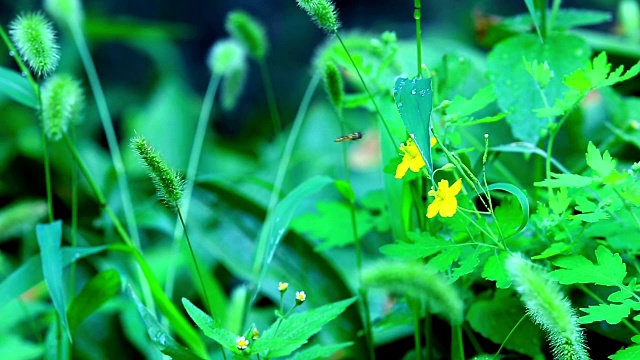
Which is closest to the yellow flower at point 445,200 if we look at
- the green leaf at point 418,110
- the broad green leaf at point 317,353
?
→ the green leaf at point 418,110

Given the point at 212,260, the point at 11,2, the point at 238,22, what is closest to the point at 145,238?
the point at 212,260

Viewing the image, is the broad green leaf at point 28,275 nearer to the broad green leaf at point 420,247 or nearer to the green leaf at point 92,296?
the green leaf at point 92,296

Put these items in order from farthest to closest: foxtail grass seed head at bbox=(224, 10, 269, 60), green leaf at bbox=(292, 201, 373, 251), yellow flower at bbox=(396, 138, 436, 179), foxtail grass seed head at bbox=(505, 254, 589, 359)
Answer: foxtail grass seed head at bbox=(224, 10, 269, 60)
green leaf at bbox=(292, 201, 373, 251)
yellow flower at bbox=(396, 138, 436, 179)
foxtail grass seed head at bbox=(505, 254, 589, 359)

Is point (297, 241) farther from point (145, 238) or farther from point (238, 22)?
point (145, 238)

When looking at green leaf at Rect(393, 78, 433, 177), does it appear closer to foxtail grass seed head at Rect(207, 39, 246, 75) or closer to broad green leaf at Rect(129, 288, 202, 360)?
broad green leaf at Rect(129, 288, 202, 360)

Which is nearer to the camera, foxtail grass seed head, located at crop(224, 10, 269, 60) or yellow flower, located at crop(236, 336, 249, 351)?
yellow flower, located at crop(236, 336, 249, 351)

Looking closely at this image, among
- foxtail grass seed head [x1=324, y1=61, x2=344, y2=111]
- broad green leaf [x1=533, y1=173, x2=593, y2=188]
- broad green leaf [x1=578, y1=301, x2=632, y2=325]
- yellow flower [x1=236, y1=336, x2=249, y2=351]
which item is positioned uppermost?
foxtail grass seed head [x1=324, y1=61, x2=344, y2=111]

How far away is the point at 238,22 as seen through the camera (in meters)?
0.90

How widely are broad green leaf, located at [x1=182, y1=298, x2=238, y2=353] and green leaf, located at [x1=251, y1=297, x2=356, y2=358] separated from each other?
0.02m

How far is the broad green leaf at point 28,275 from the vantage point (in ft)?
2.32

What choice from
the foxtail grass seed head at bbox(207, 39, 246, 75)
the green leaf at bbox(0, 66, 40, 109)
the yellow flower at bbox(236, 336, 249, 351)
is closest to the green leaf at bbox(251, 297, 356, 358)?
the yellow flower at bbox(236, 336, 249, 351)

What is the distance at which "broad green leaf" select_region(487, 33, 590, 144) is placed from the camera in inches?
29.1

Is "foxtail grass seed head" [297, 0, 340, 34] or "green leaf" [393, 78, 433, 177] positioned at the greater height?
"foxtail grass seed head" [297, 0, 340, 34]

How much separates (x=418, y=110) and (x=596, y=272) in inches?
7.1
